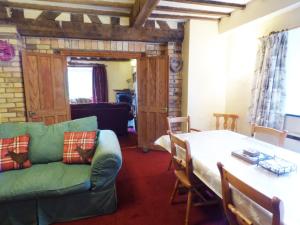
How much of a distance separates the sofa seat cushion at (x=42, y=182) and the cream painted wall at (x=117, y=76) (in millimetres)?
6828

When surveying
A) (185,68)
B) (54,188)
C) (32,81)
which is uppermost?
(185,68)

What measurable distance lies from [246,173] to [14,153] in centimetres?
226

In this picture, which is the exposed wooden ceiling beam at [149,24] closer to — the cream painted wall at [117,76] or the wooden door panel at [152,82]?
the wooden door panel at [152,82]

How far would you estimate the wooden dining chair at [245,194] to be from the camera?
851 mm

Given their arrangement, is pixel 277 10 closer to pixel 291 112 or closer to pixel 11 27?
pixel 291 112

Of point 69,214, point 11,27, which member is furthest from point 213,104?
point 11,27

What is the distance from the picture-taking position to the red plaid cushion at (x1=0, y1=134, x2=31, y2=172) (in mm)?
2102

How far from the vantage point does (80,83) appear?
27.8 ft

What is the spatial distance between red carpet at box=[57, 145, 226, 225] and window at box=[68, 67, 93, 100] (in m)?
5.94

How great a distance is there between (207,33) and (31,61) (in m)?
3.06

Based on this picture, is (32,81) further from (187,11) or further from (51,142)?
(187,11)

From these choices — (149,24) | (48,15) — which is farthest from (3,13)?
(149,24)

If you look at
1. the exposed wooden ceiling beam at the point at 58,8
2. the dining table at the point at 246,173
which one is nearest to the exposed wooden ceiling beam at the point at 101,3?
the exposed wooden ceiling beam at the point at 58,8

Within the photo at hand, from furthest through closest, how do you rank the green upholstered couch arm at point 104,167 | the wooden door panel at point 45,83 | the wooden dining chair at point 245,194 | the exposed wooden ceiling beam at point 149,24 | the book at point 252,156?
the exposed wooden ceiling beam at point 149,24, the wooden door panel at point 45,83, the green upholstered couch arm at point 104,167, the book at point 252,156, the wooden dining chair at point 245,194
